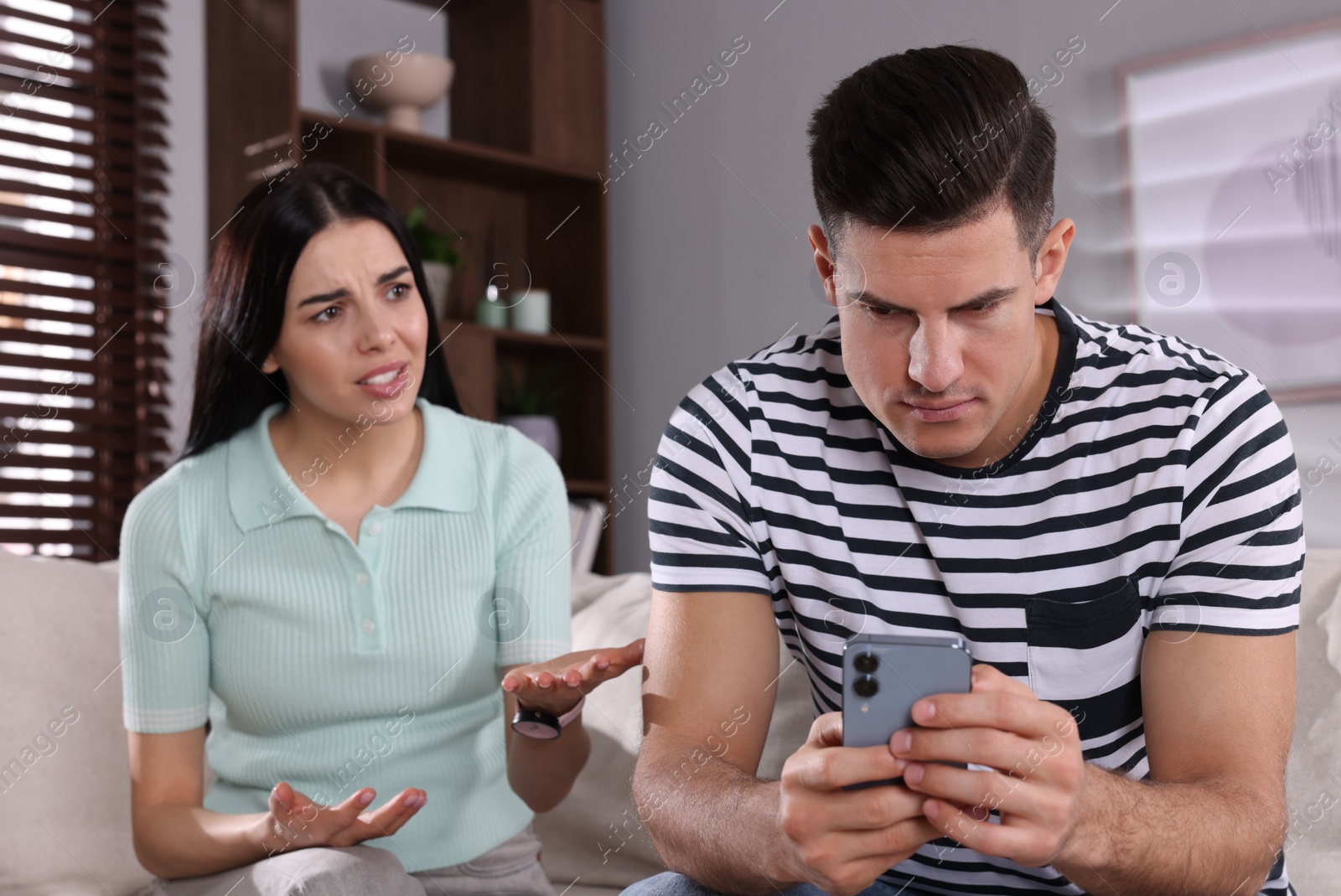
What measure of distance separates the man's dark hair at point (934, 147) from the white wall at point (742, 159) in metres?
1.32

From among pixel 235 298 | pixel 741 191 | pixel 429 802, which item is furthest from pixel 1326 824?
pixel 741 191

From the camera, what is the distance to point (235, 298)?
1510mm

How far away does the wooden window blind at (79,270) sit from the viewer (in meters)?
2.46

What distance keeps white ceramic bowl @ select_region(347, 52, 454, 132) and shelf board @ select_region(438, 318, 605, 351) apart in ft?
1.58

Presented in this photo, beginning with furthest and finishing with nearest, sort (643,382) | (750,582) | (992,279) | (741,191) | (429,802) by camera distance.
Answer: (643,382)
(741,191)
(429,802)
(750,582)
(992,279)

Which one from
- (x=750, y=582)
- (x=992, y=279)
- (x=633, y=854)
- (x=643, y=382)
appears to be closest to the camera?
(x=992, y=279)

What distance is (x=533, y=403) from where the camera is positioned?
305 cm

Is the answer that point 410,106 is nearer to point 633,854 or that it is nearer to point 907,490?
point 633,854

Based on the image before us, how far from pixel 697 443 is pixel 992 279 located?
0.32m

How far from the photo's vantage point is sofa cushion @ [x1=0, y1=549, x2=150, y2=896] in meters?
1.57

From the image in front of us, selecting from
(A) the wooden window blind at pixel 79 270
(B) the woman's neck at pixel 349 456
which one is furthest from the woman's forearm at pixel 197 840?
(A) the wooden window blind at pixel 79 270

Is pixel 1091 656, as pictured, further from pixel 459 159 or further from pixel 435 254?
pixel 459 159

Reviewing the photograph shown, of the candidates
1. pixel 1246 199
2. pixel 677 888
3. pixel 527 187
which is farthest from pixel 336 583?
pixel 527 187

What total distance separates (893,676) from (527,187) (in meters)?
2.64
